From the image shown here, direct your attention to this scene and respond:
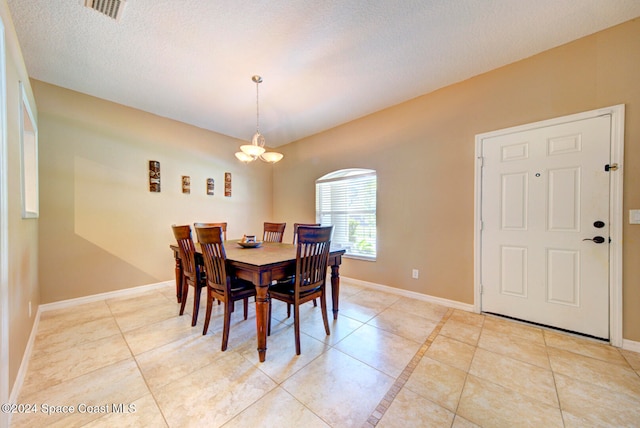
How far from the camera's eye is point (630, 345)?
6.28ft

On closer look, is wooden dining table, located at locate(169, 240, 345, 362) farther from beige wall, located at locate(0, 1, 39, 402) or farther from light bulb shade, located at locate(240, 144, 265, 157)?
beige wall, located at locate(0, 1, 39, 402)

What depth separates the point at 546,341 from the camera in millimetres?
2062

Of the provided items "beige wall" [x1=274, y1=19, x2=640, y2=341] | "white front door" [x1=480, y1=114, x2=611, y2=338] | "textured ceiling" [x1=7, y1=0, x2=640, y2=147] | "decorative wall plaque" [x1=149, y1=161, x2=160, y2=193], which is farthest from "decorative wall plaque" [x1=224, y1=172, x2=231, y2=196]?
"white front door" [x1=480, y1=114, x2=611, y2=338]

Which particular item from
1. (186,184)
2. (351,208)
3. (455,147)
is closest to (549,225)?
(455,147)

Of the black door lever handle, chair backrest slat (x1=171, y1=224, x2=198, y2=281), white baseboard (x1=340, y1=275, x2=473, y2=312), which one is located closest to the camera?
the black door lever handle

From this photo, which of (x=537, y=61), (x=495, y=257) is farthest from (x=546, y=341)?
(x=537, y=61)

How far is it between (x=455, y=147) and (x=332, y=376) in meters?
2.72

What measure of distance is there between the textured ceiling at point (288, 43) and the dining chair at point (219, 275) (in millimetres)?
1698

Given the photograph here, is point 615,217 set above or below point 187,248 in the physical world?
above

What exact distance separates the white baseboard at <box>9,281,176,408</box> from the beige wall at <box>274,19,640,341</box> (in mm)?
3052

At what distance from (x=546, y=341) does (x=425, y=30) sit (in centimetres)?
292

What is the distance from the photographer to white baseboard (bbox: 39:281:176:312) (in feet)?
8.95

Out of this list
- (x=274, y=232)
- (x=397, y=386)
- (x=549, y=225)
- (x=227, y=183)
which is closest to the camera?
(x=397, y=386)

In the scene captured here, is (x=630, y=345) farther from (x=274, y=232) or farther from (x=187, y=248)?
(x=187, y=248)
